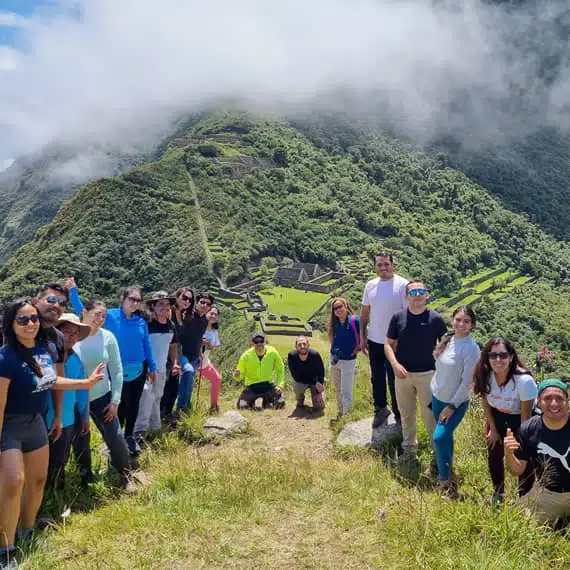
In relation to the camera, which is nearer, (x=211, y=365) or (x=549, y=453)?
(x=549, y=453)

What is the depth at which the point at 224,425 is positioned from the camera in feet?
21.0

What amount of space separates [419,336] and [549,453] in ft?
4.94

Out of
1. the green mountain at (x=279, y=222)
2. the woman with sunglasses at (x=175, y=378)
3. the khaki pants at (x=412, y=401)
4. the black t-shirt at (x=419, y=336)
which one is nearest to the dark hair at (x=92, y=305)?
the woman with sunglasses at (x=175, y=378)

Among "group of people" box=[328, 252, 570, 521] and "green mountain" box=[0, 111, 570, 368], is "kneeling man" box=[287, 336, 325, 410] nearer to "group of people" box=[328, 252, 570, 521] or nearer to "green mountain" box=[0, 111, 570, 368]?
"group of people" box=[328, 252, 570, 521]

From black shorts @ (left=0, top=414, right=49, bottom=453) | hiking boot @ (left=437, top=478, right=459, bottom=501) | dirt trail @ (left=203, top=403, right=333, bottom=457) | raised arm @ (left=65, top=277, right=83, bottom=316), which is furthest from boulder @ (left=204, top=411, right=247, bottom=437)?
black shorts @ (left=0, top=414, right=49, bottom=453)

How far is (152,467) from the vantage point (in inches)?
195

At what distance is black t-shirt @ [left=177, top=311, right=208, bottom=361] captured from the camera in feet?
21.8

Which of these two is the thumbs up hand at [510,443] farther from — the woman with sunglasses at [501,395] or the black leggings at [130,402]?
the black leggings at [130,402]

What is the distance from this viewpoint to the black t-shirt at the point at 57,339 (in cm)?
363

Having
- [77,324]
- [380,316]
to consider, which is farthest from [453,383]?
[77,324]

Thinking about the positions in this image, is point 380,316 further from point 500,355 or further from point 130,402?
point 130,402

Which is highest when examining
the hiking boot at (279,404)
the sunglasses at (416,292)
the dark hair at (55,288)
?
the sunglasses at (416,292)

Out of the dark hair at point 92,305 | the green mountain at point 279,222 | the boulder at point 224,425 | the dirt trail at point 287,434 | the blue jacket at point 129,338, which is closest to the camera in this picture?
the dark hair at point 92,305

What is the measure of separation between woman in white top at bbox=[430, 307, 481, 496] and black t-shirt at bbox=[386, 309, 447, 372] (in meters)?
0.37
